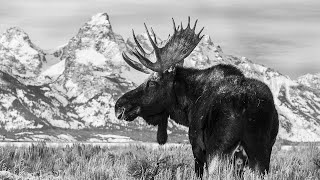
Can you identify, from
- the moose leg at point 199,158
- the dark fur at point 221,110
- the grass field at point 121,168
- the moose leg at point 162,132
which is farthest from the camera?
the moose leg at point 162,132

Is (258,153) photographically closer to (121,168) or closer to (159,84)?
(159,84)

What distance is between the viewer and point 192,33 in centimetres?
813

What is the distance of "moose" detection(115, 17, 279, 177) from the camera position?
21.7ft

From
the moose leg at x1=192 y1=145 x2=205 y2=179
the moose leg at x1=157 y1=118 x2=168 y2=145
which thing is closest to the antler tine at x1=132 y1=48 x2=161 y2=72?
the moose leg at x1=157 y1=118 x2=168 y2=145

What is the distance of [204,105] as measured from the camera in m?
7.00

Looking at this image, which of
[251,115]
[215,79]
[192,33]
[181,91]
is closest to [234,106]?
[251,115]

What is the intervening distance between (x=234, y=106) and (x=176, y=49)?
1.61 m

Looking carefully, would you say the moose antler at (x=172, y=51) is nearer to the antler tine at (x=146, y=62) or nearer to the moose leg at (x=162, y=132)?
the antler tine at (x=146, y=62)

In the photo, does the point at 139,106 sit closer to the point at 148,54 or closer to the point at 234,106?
the point at 148,54

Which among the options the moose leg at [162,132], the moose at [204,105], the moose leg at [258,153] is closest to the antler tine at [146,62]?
the moose at [204,105]

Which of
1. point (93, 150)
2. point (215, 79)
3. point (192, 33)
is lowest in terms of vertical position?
point (93, 150)

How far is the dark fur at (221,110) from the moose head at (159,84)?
2cm

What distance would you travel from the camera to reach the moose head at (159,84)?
780 centimetres

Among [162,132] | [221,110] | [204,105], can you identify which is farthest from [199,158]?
[162,132]
